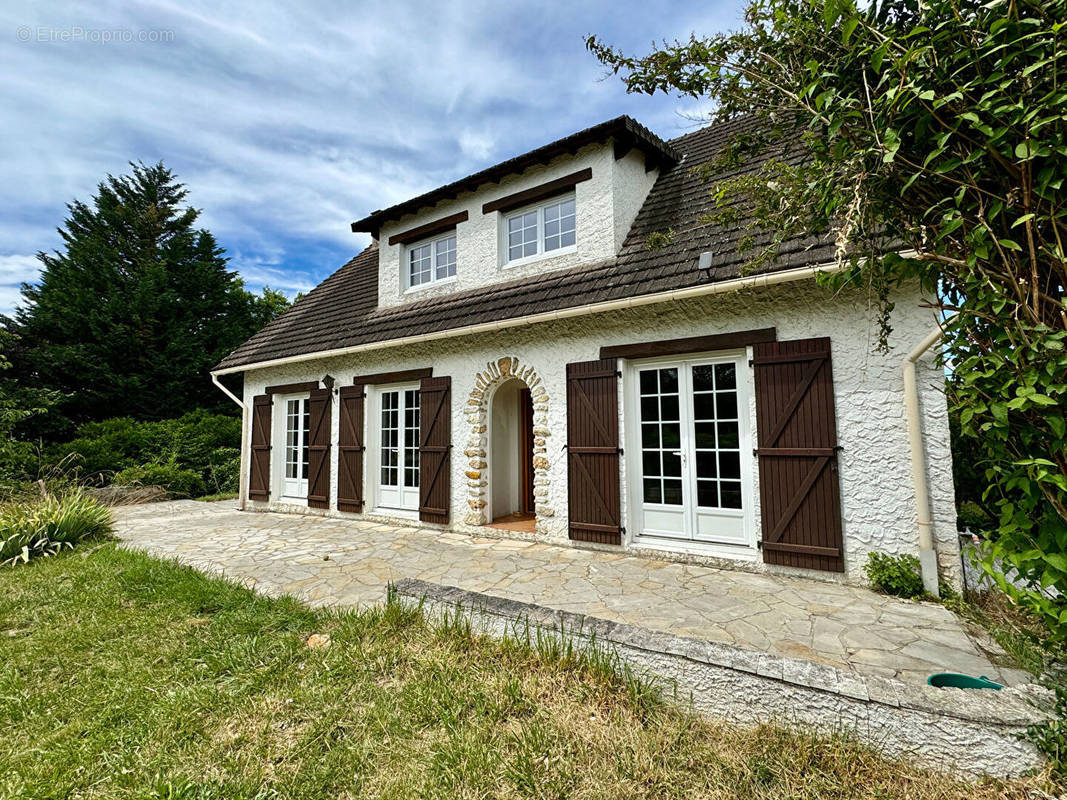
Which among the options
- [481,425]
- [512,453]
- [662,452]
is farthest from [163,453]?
[662,452]

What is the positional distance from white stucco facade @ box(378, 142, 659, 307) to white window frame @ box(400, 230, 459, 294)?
0.09ft

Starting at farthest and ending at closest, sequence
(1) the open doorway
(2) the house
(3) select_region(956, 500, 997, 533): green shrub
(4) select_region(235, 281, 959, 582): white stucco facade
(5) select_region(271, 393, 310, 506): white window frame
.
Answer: (5) select_region(271, 393, 310, 506): white window frame, (1) the open doorway, (3) select_region(956, 500, 997, 533): green shrub, (2) the house, (4) select_region(235, 281, 959, 582): white stucco facade

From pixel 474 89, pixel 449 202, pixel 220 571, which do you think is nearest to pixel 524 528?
pixel 220 571

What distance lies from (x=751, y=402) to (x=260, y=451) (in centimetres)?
938

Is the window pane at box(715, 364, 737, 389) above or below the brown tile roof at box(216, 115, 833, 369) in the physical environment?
below

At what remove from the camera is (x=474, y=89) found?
6.57 metres

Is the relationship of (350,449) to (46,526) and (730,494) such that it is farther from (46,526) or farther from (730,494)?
(730,494)

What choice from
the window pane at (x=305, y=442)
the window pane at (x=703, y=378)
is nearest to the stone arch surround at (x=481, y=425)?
the window pane at (x=703, y=378)

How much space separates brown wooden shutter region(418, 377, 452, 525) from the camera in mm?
7109

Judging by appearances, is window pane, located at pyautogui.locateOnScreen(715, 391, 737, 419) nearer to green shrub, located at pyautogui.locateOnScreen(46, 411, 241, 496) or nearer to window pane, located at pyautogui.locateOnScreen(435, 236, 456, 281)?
window pane, located at pyautogui.locateOnScreen(435, 236, 456, 281)

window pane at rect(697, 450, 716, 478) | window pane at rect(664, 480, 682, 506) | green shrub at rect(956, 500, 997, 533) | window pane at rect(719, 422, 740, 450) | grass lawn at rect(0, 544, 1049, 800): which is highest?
Result: window pane at rect(719, 422, 740, 450)

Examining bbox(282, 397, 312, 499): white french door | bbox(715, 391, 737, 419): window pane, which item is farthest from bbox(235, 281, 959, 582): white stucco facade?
bbox(282, 397, 312, 499): white french door

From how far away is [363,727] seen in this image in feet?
8.13

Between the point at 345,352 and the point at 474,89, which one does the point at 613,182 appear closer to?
the point at 474,89
